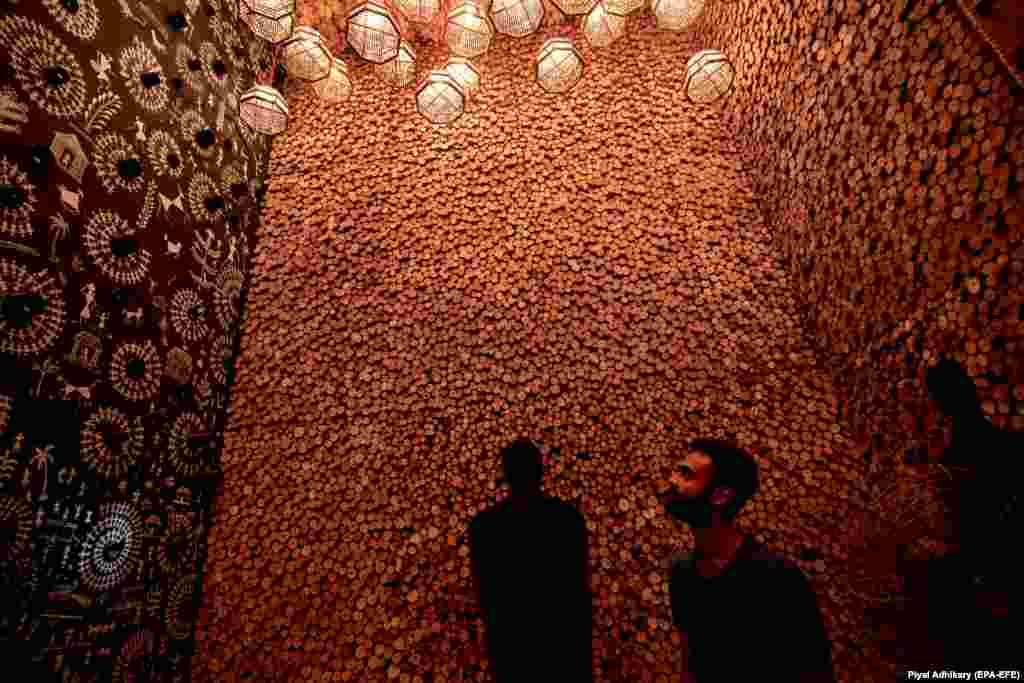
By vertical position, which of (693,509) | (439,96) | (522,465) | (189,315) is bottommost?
(693,509)

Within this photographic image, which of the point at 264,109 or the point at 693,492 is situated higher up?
the point at 264,109

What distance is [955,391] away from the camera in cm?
142

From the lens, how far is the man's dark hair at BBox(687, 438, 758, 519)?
1286 millimetres

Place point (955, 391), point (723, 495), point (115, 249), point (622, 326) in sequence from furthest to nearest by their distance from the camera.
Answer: point (622, 326), point (115, 249), point (955, 391), point (723, 495)

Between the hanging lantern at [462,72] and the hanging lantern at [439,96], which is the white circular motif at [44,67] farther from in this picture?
the hanging lantern at [462,72]

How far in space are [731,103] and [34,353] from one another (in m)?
3.65

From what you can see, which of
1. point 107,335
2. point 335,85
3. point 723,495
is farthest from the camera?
point 335,85

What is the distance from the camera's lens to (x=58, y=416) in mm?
1697

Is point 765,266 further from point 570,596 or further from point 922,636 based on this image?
point 570,596

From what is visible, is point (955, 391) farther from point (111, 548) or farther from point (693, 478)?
point (111, 548)

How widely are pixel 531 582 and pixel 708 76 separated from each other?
2368 mm

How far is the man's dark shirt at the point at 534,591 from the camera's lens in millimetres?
1506

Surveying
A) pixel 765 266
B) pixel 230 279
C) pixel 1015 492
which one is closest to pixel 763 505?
pixel 1015 492

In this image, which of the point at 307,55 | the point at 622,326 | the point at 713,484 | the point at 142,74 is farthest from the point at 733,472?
the point at 142,74
